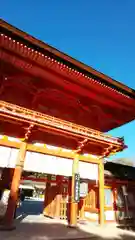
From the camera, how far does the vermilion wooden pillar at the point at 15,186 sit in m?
7.32

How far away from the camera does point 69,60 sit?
26.6ft

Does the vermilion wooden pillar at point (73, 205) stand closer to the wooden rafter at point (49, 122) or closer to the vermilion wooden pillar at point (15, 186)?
the wooden rafter at point (49, 122)

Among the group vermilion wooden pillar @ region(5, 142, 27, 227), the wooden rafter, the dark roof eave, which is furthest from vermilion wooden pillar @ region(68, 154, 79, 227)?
the dark roof eave

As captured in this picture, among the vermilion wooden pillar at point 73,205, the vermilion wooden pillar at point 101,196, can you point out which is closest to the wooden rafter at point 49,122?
the vermilion wooden pillar at point 73,205

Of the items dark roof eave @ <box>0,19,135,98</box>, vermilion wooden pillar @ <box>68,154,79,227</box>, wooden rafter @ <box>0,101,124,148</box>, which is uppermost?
dark roof eave @ <box>0,19,135,98</box>

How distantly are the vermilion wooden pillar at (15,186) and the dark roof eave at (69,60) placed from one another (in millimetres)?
4388

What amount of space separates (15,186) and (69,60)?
19.7ft

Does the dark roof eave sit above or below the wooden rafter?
above

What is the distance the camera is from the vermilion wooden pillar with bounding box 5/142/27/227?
732 centimetres

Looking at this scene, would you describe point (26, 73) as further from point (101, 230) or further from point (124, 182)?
point (124, 182)

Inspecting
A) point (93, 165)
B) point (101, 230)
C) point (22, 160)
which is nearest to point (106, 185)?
point (93, 165)

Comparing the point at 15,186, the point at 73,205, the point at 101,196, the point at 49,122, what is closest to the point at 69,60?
the point at 49,122

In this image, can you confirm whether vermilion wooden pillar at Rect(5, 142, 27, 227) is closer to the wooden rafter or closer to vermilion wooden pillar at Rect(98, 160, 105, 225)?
Answer: the wooden rafter

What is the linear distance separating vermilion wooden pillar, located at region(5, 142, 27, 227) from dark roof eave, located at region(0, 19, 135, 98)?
4388 mm
